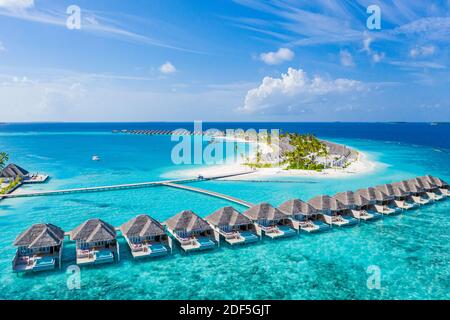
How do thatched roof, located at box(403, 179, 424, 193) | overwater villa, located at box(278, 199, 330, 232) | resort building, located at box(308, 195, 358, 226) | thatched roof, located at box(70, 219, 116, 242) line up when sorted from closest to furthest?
thatched roof, located at box(70, 219, 116, 242), overwater villa, located at box(278, 199, 330, 232), resort building, located at box(308, 195, 358, 226), thatched roof, located at box(403, 179, 424, 193)

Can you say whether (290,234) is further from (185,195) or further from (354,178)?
(354,178)

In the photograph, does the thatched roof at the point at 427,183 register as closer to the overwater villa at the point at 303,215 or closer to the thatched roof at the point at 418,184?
the thatched roof at the point at 418,184

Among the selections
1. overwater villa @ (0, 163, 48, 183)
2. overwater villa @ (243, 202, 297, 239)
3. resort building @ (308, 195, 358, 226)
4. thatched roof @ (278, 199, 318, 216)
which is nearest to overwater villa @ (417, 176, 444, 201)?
resort building @ (308, 195, 358, 226)

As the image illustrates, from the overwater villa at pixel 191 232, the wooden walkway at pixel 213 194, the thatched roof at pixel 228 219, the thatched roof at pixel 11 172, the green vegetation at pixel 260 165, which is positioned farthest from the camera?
the green vegetation at pixel 260 165

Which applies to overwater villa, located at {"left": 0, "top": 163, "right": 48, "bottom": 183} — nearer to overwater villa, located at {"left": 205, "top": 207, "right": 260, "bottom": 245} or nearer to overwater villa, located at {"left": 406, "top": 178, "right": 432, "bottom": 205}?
overwater villa, located at {"left": 205, "top": 207, "right": 260, "bottom": 245}

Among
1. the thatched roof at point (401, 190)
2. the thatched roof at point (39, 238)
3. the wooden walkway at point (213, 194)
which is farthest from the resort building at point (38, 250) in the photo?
the thatched roof at point (401, 190)
